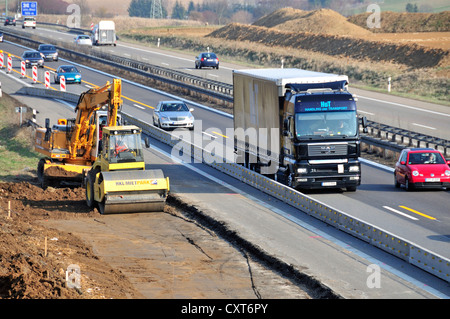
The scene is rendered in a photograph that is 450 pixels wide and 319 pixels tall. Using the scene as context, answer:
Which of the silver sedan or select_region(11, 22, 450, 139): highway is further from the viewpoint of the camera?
select_region(11, 22, 450, 139): highway

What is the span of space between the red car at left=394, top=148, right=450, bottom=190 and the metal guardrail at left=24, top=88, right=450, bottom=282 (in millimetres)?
4710

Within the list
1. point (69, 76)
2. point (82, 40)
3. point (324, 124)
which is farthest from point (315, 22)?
point (324, 124)

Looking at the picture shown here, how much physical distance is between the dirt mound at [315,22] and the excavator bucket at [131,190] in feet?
251

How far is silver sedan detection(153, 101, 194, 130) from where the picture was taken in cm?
3822

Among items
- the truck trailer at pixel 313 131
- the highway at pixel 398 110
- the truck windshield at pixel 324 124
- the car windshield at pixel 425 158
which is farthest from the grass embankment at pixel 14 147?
the highway at pixel 398 110

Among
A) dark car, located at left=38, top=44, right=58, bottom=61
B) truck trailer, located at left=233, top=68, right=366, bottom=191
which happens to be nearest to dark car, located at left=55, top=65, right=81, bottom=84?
dark car, located at left=38, top=44, right=58, bottom=61

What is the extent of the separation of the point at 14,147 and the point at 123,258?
20.4 metres

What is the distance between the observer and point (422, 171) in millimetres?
24828

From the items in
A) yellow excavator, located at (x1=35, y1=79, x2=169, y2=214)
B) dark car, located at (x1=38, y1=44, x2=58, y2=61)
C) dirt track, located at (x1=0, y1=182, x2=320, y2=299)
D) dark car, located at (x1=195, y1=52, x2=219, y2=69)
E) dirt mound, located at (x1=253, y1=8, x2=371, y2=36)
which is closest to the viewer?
dirt track, located at (x1=0, y1=182, x2=320, y2=299)

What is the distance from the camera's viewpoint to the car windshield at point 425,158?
25422 millimetres

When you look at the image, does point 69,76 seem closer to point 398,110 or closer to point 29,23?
point 398,110

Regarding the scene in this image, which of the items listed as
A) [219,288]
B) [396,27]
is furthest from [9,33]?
[219,288]

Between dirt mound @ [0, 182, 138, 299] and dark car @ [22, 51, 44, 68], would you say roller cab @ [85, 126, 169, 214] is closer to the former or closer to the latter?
dirt mound @ [0, 182, 138, 299]

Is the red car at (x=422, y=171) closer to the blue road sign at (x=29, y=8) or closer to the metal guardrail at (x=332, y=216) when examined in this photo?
the metal guardrail at (x=332, y=216)
